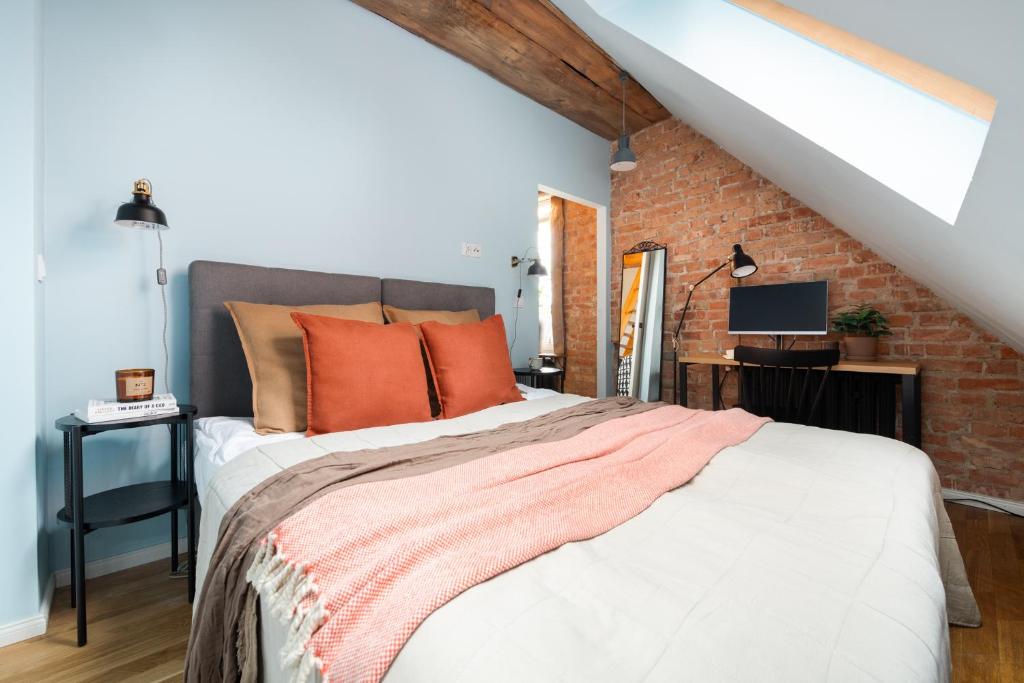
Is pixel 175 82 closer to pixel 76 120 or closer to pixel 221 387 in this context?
pixel 76 120

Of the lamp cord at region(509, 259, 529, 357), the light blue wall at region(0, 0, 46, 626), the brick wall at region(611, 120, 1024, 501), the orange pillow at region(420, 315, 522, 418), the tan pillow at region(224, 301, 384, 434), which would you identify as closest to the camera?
the light blue wall at region(0, 0, 46, 626)

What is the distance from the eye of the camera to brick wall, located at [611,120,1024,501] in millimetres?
2568

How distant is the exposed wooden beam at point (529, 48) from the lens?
8.52 feet

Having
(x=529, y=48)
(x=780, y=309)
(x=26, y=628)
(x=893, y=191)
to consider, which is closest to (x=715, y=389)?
(x=780, y=309)

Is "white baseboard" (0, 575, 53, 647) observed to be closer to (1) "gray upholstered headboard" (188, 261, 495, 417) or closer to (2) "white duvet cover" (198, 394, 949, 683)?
(1) "gray upholstered headboard" (188, 261, 495, 417)

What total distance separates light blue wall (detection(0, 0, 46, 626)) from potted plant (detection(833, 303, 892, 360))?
394 centimetres

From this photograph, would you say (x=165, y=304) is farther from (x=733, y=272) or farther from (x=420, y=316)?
(x=733, y=272)

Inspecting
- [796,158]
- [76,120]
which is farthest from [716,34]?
[76,120]

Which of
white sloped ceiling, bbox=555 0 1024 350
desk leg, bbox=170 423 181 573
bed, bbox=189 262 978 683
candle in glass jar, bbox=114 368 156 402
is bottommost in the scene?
desk leg, bbox=170 423 181 573

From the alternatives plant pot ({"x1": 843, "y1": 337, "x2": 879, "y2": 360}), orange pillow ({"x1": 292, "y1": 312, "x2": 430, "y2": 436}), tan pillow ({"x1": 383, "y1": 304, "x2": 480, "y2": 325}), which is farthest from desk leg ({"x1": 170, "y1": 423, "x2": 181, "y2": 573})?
plant pot ({"x1": 843, "y1": 337, "x2": 879, "y2": 360})

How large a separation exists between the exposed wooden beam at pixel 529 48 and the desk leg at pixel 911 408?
2.70 meters

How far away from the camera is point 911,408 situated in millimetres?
2410

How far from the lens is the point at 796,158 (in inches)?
84.7

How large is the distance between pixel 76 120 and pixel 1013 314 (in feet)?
12.0
